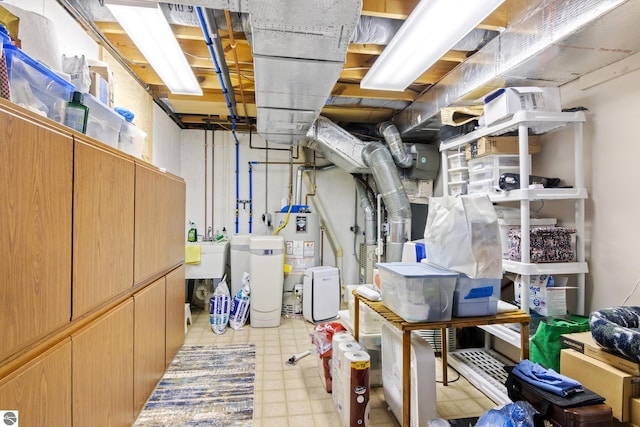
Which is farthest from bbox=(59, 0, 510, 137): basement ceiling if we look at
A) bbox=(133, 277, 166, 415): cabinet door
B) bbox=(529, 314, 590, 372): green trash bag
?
bbox=(529, 314, 590, 372): green trash bag

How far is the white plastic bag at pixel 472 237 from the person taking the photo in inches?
66.1

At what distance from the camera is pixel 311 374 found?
2.82 metres

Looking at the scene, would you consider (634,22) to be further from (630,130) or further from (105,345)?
(105,345)

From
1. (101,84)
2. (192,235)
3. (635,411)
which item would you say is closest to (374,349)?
(635,411)

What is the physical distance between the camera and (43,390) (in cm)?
116

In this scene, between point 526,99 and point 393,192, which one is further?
point 393,192

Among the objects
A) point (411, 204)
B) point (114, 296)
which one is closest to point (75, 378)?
point (114, 296)

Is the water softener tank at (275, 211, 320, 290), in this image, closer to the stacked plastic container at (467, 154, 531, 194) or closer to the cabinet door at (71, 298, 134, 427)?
the stacked plastic container at (467, 154, 531, 194)

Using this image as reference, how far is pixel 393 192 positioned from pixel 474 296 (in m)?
2.21

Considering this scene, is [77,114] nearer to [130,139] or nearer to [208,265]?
[130,139]

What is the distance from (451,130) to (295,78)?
179 centimetres

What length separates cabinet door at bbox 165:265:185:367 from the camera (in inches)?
111

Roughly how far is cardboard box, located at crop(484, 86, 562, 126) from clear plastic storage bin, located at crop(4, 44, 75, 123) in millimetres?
2660

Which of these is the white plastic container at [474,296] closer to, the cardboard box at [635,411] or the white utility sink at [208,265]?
the cardboard box at [635,411]
